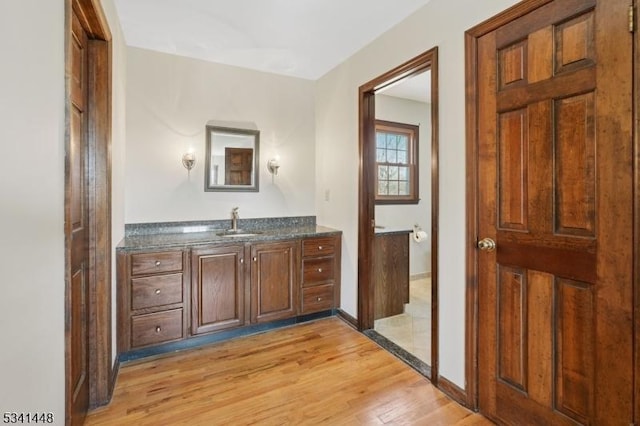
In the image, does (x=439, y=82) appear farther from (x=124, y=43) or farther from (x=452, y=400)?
(x=124, y=43)

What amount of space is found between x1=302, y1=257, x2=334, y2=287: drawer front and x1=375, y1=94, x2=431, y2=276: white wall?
4.53ft

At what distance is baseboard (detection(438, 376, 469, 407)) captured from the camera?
1.85 m

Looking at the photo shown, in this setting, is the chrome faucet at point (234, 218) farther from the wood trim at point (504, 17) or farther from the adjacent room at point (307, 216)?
the wood trim at point (504, 17)

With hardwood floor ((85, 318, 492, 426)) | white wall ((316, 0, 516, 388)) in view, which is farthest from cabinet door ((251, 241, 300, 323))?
white wall ((316, 0, 516, 388))

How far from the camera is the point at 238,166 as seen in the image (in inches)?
126

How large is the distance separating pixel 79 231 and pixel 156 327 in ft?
3.55

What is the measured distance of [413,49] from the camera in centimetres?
222

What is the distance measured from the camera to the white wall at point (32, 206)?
70cm

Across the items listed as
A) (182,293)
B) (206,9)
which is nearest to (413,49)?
(206,9)

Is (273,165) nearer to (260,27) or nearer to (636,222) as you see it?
(260,27)

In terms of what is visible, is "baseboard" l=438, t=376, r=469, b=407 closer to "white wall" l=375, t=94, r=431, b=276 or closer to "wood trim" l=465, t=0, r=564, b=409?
"wood trim" l=465, t=0, r=564, b=409

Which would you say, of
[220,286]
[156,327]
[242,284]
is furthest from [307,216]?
[156,327]

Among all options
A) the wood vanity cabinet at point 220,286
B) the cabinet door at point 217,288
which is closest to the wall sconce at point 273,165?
the wood vanity cabinet at point 220,286

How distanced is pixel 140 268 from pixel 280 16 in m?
2.15
